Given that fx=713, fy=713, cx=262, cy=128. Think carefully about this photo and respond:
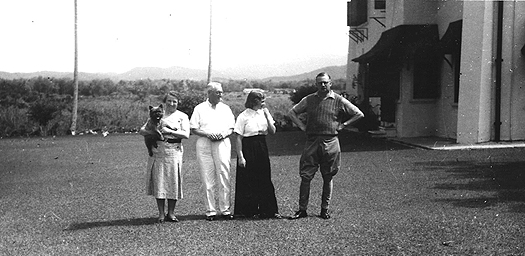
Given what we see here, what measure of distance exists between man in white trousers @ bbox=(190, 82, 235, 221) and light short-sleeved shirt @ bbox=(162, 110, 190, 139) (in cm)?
17

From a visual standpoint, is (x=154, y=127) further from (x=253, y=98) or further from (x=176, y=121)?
(x=253, y=98)

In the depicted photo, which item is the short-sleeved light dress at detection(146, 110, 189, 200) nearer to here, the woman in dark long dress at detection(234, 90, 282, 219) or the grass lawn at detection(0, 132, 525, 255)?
the grass lawn at detection(0, 132, 525, 255)

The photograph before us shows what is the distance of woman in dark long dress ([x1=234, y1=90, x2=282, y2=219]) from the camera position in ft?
30.6

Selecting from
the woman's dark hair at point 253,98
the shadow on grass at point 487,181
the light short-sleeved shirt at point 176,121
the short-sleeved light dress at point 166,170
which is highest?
the woman's dark hair at point 253,98

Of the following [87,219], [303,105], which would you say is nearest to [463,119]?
[303,105]

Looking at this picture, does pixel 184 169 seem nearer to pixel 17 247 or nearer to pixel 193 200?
pixel 193 200

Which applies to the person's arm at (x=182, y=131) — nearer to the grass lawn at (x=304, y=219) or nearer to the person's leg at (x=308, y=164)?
the grass lawn at (x=304, y=219)

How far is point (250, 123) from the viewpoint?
9320 millimetres

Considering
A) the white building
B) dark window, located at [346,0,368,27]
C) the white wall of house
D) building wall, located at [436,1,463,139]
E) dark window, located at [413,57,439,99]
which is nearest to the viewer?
the white building

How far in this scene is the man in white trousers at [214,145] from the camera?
367 inches

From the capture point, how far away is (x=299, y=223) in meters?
8.78

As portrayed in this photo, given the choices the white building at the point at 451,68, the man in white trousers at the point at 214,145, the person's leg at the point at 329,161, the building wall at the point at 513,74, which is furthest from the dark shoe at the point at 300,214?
the building wall at the point at 513,74

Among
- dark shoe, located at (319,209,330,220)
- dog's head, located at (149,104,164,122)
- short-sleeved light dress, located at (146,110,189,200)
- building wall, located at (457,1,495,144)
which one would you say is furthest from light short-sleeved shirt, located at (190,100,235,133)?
building wall, located at (457,1,495,144)

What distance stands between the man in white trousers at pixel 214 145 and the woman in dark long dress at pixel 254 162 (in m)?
0.17
